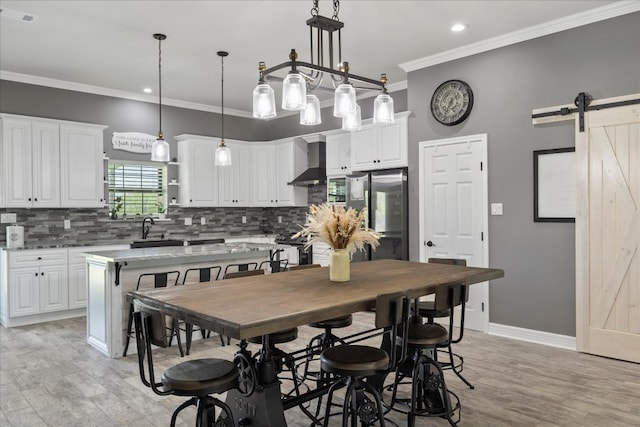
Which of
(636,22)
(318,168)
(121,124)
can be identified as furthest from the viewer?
(318,168)

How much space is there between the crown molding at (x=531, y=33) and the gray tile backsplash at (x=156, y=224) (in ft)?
9.54

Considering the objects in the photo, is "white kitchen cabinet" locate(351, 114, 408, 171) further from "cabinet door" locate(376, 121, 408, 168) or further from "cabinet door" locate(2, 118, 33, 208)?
"cabinet door" locate(2, 118, 33, 208)

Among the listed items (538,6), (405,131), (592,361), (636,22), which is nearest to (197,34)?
(405,131)

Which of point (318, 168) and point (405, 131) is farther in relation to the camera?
point (318, 168)

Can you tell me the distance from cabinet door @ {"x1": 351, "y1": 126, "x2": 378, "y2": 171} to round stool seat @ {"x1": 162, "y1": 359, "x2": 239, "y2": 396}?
4.11 metres

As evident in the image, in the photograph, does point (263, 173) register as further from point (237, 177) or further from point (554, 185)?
point (554, 185)

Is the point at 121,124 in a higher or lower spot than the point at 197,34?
lower

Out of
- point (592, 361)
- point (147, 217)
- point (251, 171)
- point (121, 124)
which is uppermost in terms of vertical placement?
point (121, 124)

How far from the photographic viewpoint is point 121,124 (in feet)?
21.8

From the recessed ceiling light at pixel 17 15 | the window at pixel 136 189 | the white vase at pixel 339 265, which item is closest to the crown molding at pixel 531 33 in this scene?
the white vase at pixel 339 265

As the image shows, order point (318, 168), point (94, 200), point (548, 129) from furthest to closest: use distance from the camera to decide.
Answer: point (318, 168) < point (94, 200) < point (548, 129)

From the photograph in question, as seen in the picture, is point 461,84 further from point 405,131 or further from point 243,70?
point 243,70

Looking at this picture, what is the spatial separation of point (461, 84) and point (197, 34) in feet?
9.31

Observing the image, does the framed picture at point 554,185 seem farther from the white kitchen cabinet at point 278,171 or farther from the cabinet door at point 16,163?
the cabinet door at point 16,163
